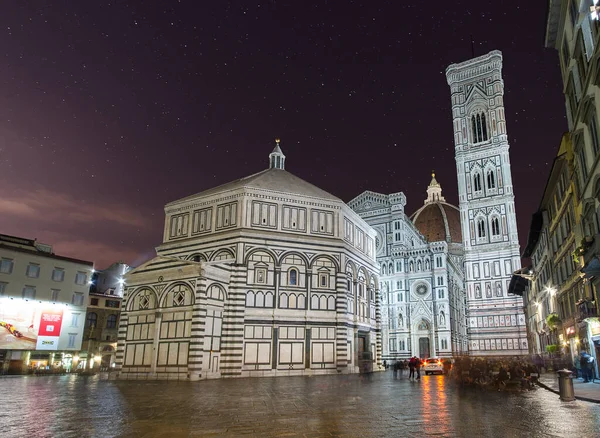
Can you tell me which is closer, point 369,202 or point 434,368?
point 434,368

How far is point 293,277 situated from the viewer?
3800 cm

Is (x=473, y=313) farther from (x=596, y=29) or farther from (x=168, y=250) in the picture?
(x=596, y=29)

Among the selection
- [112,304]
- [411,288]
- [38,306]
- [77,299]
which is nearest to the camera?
[38,306]

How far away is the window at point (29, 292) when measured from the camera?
152 feet

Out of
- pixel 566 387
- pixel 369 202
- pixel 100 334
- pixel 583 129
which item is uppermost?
pixel 369 202

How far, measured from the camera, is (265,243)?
3781 centimetres

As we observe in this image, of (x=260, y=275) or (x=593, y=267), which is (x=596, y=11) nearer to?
(x=593, y=267)

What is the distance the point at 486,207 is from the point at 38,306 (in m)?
64.2

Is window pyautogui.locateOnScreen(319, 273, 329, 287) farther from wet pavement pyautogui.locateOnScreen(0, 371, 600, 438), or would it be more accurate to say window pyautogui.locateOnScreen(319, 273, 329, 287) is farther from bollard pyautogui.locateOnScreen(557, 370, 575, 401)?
bollard pyautogui.locateOnScreen(557, 370, 575, 401)

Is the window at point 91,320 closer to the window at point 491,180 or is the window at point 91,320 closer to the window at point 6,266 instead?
the window at point 6,266

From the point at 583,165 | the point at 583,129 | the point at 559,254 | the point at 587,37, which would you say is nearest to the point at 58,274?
the point at 559,254

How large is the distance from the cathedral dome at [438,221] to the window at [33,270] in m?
92.3

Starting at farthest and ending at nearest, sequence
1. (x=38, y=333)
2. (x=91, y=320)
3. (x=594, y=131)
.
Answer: (x=91, y=320) < (x=38, y=333) < (x=594, y=131)

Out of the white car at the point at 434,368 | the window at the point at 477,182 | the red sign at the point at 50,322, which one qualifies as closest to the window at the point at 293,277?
the white car at the point at 434,368
